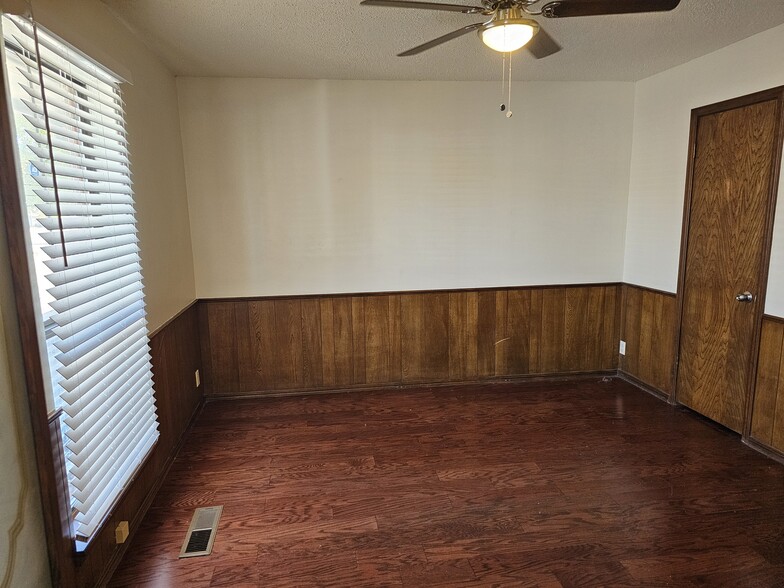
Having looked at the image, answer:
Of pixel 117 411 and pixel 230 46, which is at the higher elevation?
pixel 230 46

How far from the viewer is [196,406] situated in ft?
11.4

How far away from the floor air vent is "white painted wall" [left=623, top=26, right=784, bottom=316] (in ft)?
10.7

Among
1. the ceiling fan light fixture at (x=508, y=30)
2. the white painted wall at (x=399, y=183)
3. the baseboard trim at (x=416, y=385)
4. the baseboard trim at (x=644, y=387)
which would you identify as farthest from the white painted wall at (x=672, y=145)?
the ceiling fan light fixture at (x=508, y=30)

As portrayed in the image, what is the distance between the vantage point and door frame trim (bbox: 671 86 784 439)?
2.66m

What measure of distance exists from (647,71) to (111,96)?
3.56 m

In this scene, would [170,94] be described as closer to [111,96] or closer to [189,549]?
[111,96]

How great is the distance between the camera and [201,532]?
7.25 feet

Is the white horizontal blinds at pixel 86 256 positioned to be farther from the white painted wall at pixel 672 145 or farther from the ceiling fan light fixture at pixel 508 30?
the white painted wall at pixel 672 145

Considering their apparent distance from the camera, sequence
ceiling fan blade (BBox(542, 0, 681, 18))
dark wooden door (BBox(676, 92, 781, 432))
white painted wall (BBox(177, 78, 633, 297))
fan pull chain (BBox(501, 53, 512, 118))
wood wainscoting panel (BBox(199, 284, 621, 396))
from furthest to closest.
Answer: wood wainscoting panel (BBox(199, 284, 621, 396)) → white painted wall (BBox(177, 78, 633, 297)) → fan pull chain (BBox(501, 53, 512, 118)) → dark wooden door (BBox(676, 92, 781, 432)) → ceiling fan blade (BBox(542, 0, 681, 18))

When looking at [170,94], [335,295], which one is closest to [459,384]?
[335,295]

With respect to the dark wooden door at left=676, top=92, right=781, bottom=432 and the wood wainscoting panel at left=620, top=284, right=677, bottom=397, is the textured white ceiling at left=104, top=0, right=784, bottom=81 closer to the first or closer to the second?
the dark wooden door at left=676, top=92, right=781, bottom=432

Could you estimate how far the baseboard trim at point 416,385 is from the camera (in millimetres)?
3816

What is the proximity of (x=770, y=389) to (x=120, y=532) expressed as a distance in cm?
352

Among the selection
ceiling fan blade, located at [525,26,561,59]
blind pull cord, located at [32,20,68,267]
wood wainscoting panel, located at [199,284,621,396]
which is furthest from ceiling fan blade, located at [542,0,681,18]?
wood wainscoting panel, located at [199,284,621,396]
